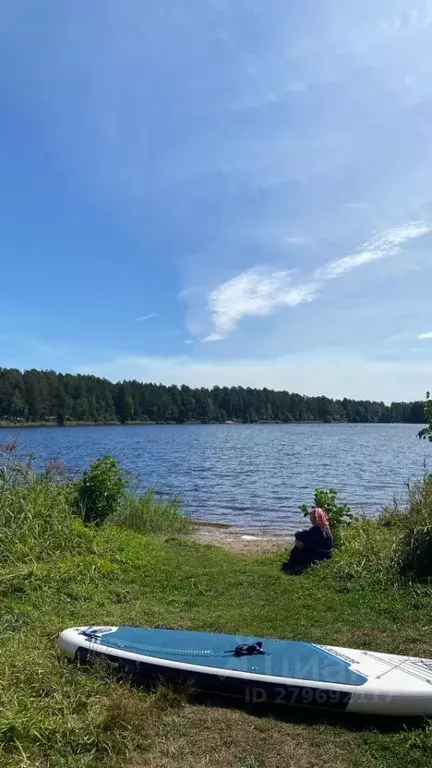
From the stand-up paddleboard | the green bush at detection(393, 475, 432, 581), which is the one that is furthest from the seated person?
the stand-up paddleboard

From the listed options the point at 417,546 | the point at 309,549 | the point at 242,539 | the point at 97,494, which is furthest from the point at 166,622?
the point at 242,539

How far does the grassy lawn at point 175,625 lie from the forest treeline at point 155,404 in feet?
191

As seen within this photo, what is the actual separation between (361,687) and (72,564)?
4689 mm

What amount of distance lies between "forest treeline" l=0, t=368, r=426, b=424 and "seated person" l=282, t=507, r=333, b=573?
58.0 meters

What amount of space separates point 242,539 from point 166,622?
7868 millimetres

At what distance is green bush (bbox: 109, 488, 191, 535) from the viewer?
13.2 metres

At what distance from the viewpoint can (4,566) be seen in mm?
7512

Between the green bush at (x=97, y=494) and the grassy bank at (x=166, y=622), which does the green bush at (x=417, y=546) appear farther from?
the green bush at (x=97, y=494)

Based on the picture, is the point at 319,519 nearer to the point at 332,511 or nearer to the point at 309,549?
the point at 309,549

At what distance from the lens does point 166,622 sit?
A: 20.6ft

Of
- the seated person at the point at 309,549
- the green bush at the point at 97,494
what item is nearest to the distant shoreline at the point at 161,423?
the green bush at the point at 97,494

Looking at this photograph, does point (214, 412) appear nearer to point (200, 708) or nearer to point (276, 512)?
point (276, 512)

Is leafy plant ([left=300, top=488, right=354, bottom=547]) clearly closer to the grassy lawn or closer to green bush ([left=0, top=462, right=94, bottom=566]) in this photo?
the grassy lawn

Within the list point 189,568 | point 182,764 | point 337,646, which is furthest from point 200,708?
→ point 189,568
